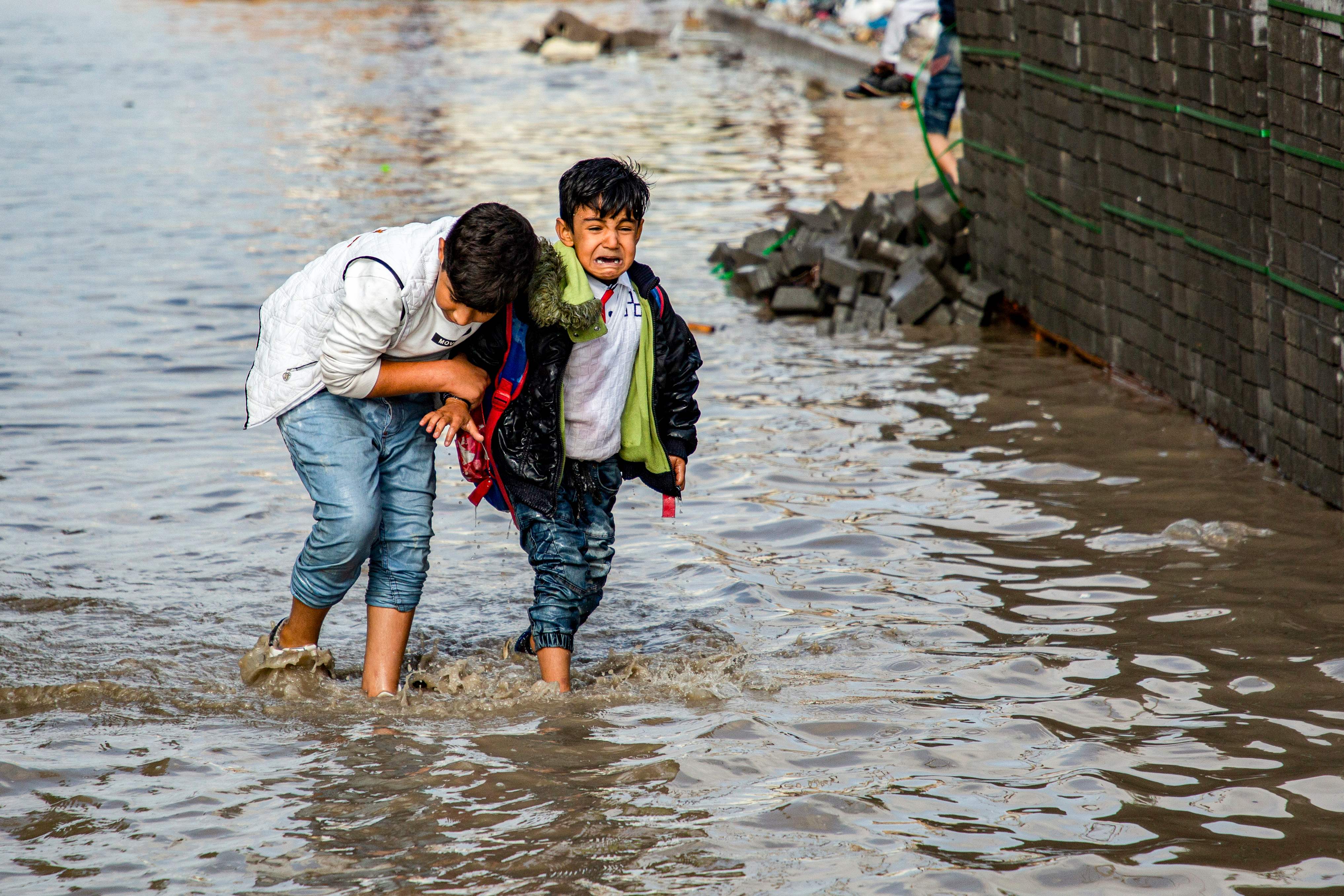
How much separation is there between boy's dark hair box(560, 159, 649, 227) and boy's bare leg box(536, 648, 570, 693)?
4.33 ft

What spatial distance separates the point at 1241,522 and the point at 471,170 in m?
10.9

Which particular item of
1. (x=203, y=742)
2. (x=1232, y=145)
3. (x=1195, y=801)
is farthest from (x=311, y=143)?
(x=1195, y=801)

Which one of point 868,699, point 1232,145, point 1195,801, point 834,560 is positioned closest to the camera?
point 1195,801

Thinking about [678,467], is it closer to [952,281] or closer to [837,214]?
[952,281]

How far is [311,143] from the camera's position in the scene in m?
17.0

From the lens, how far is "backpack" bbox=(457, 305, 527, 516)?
13.8ft

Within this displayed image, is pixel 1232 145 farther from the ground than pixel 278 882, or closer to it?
farther from the ground

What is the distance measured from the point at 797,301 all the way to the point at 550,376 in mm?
5524

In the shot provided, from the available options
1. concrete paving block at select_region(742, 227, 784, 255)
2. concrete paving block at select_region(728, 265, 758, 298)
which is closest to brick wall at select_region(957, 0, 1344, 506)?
concrete paving block at select_region(728, 265, 758, 298)

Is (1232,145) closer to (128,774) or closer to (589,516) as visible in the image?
(589,516)

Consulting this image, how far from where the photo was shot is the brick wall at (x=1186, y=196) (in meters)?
5.69

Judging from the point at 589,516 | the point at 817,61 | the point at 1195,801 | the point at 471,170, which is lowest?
the point at 1195,801

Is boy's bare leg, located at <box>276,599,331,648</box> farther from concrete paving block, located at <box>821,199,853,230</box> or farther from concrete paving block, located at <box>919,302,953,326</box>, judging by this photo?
concrete paving block, located at <box>821,199,853,230</box>

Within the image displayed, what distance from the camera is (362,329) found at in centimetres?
401
